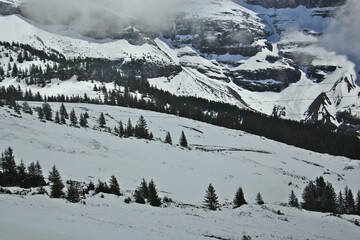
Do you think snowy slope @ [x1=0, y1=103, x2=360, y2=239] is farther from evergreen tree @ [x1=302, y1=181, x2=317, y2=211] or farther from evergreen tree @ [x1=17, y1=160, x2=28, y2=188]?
evergreen tree @ [x1=17, y1=160, x2=28, y2=188]

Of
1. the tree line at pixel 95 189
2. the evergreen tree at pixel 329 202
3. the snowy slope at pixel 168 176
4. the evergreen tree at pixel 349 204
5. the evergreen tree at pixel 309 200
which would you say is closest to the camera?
the snowy slope at pixel 168 176

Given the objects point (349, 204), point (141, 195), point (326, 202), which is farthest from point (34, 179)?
point (349, 204)

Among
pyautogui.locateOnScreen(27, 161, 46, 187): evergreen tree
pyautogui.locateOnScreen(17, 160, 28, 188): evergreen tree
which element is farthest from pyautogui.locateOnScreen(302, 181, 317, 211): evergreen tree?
pyautogui.locateOnScreen(17, 160, 28, 188): evergreen tree

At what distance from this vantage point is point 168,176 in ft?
266

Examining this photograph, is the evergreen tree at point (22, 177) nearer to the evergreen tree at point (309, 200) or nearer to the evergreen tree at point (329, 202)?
the evergreen tree at point (309, 200)

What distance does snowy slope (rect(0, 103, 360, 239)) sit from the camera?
34562 mm

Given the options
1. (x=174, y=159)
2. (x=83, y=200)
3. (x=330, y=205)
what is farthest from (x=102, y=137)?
(x=83, y=200)

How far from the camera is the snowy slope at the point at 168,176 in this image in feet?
113

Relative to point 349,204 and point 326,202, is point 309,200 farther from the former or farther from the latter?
point 349,204

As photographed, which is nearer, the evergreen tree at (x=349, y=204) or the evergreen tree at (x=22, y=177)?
the evergreen tree at (x=22, y=177)

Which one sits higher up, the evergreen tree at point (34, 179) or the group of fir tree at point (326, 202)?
the evergreen tree at point (34, 179)

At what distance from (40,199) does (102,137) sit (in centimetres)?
5914

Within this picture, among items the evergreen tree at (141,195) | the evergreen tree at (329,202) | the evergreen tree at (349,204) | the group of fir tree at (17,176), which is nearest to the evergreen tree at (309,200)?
the evergreen tree at (329,202)

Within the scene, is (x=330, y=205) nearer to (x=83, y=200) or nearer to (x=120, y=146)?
(x=120, y=146)
